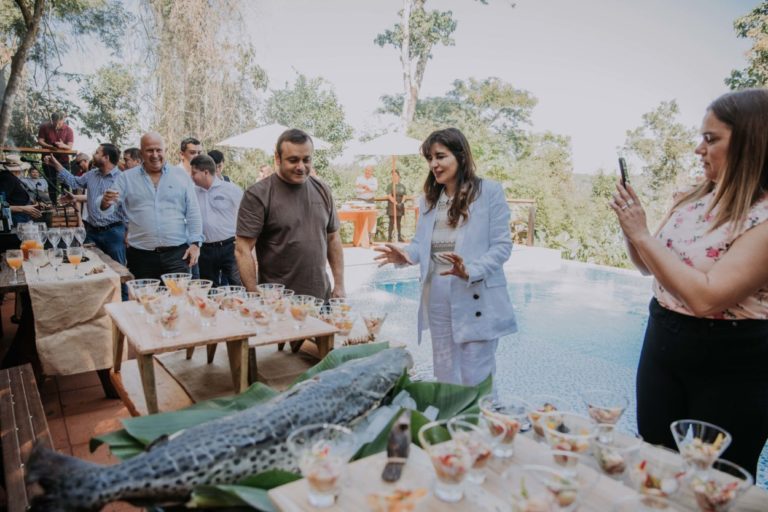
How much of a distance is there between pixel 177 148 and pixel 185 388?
14975mm

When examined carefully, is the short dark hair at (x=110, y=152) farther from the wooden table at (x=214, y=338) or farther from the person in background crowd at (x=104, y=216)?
the wooden table at (x=214, y=338)

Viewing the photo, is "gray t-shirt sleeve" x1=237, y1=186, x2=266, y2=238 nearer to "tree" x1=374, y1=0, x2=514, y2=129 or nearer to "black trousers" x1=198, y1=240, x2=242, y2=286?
"black trousers" x1=198, y1=240, x2=242, y2=286

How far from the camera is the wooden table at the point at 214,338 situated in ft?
6.22

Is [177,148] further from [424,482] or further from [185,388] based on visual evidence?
[424,482]

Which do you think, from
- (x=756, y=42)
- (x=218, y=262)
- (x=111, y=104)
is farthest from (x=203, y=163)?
(x=756, y=42)

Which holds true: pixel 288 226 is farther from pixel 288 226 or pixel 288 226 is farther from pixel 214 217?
pixel 214 217

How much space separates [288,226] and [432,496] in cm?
225

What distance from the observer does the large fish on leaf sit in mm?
949

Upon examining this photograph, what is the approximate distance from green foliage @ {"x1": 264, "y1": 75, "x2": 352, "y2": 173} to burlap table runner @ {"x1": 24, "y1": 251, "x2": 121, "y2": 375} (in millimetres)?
15279

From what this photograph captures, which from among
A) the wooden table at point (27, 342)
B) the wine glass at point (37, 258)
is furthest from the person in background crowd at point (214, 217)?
the wine glass at point (37, 258)

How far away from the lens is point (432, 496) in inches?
39.8

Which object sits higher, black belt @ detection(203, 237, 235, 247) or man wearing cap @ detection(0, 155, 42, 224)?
man wearing cap @ detection(0, 155, 42, 224)

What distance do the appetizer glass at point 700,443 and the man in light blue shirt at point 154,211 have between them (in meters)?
4.23

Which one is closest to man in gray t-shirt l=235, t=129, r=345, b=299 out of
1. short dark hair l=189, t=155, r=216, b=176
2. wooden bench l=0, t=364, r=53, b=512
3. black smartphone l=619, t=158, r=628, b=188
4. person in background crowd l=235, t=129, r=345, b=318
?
person in background crowd l=235, t=129, r=345, b=318
